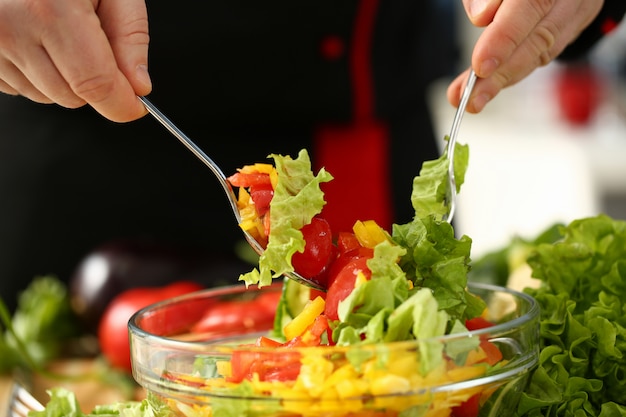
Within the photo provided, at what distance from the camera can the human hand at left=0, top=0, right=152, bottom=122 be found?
72cm

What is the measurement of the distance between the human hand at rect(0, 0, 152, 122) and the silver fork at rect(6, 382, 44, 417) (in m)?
0.35

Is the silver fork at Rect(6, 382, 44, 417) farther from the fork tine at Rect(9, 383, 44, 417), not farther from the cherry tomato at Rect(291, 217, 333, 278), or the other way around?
the cherry tomato at Rect(291, 217, 333, 278)

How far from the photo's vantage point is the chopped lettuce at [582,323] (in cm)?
80

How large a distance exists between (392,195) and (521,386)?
1.17 m

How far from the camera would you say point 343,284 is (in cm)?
70

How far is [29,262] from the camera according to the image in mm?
1834

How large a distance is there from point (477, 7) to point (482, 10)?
0.02 m

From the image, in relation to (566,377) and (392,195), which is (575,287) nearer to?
(566,377)

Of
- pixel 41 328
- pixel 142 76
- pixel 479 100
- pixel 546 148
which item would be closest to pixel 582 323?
pixel 479 100

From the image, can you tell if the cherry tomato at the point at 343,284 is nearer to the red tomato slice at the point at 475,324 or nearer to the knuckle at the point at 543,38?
the red tomato slice at the point at 475,324

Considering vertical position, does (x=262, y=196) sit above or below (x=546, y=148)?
below

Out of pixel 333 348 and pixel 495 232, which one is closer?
pixel 333 348

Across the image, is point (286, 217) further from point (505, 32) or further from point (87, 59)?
point (505, 32)

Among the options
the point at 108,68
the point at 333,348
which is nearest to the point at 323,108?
the point at 108,68
